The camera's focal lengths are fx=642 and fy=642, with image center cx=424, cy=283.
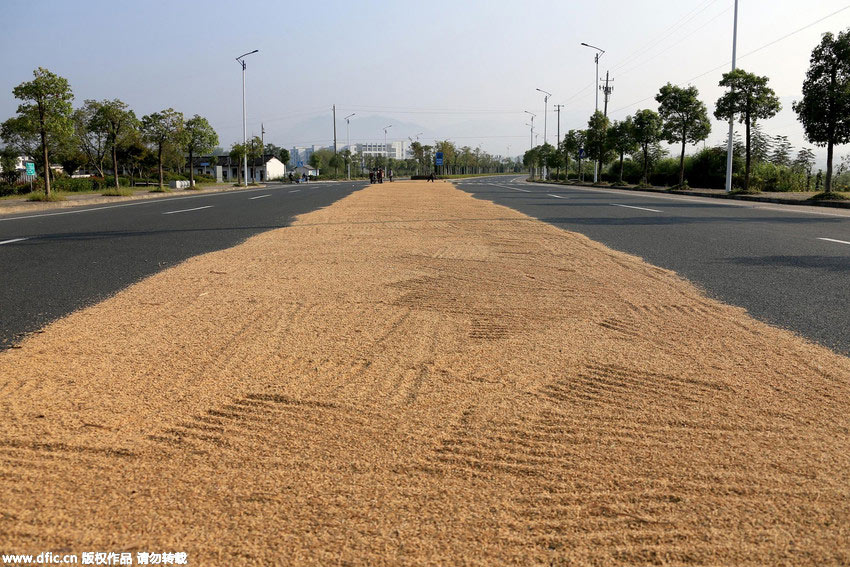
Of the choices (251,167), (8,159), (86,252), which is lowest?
(86,252)

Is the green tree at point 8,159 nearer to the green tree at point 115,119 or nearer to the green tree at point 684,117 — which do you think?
the green tree at point 115,119

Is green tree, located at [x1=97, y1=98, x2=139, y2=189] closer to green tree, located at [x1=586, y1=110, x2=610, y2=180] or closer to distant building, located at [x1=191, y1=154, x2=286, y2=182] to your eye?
green tree, located at [x1=586, y1=110, x2=610, y2=180]

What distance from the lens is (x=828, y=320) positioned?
4855 millimetres

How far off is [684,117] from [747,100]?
8.13 meters

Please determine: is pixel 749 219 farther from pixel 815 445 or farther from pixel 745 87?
pixel 745 87

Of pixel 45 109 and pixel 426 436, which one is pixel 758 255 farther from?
pixel 45 109

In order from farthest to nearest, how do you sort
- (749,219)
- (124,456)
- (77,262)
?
(749,219)
(77,262)
(124,456)

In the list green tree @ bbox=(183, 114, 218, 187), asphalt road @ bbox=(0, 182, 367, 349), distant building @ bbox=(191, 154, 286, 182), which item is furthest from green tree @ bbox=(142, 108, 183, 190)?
distant building @ bbox=(191, 154, 286, 182)

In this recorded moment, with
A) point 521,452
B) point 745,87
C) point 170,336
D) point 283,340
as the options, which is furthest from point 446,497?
point 745,87

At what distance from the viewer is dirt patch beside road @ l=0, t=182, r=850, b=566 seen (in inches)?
82.7

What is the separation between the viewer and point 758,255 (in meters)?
8.24

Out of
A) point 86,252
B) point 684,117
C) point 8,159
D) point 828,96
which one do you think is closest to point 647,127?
point 684,117

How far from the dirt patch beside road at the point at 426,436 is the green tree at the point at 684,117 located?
35.1 metres

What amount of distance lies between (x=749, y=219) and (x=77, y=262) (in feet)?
41.9
